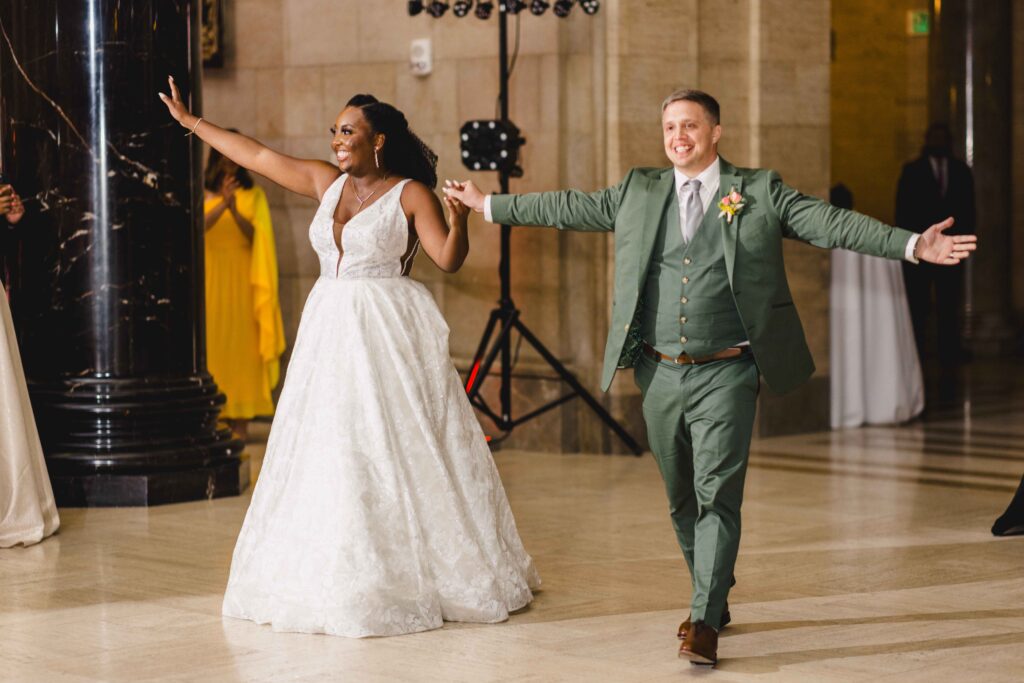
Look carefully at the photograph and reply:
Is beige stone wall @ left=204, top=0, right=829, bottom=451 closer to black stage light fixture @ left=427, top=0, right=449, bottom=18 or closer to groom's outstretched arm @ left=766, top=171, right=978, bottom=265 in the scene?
black stage light fixture @ left=427, top=0, right=449, bottom=18

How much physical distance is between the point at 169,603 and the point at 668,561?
195cm

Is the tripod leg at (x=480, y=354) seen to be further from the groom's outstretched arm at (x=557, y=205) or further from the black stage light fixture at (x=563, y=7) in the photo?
the groom's outstretched arm at (x=557, y=205)

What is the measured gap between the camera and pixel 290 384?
5.80 meters

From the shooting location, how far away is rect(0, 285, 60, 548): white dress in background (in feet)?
23.4

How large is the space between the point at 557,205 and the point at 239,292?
5781 millimetres

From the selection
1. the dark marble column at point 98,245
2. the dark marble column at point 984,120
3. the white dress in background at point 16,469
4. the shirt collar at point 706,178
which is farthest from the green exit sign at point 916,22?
the shirt collar at point 706,178

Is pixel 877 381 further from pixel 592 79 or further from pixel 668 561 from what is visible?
pixel 668 561

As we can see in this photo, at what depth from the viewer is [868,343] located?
11.3 m

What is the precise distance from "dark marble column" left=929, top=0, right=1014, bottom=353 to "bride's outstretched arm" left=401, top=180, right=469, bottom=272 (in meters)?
12.3

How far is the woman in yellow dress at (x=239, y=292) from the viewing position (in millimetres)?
10703

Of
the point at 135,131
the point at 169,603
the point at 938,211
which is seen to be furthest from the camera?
the point at 938,211

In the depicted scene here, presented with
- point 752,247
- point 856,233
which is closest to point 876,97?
point 752,247

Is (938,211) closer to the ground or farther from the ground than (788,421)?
farther from the ground

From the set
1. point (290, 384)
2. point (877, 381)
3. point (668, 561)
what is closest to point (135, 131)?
point (290, 384)
